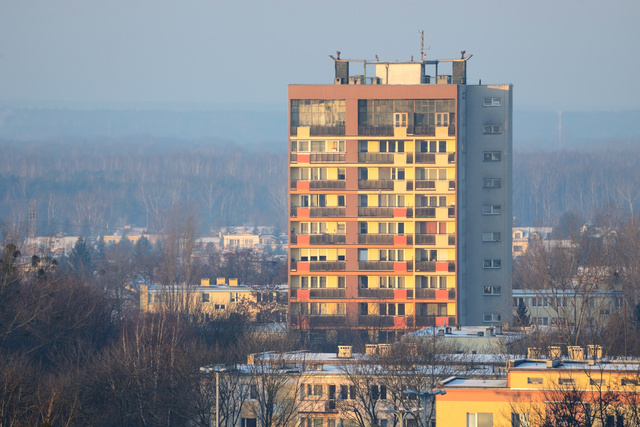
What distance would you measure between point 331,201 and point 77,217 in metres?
145

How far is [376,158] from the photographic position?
59.6 meters

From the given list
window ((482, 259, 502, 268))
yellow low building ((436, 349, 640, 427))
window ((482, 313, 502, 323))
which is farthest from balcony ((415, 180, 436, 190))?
yellow low building ((436, 349, 640, 427))

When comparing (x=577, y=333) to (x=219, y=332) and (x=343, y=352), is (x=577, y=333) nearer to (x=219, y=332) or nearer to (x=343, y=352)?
(x=343, y=352)

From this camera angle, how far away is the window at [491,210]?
62031 millimetres

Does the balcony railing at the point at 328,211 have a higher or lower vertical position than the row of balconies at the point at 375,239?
higher

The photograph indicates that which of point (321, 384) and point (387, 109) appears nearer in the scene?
point (321, 384)

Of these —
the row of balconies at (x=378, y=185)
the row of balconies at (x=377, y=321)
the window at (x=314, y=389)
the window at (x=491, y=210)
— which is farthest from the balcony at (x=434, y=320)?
the window at (x=314, y=389)

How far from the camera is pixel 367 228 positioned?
197 feet

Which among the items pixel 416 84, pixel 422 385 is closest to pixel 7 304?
pixel 422 385

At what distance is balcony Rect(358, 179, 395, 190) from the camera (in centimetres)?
5959

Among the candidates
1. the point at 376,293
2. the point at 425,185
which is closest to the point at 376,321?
the point at 376,293

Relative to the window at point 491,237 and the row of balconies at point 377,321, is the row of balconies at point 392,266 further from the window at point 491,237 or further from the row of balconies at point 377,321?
the window at point 491,237

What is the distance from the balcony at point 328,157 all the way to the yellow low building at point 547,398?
2566cm

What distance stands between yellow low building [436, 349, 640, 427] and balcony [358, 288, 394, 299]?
24790 millimetres
